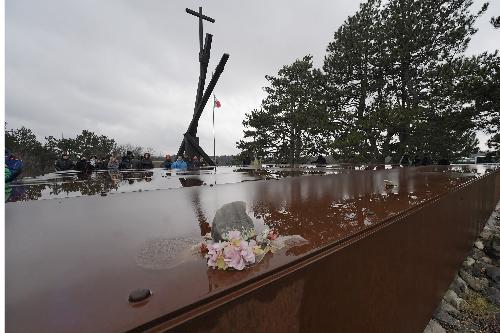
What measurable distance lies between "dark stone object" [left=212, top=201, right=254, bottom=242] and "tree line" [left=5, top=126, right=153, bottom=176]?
101 feet

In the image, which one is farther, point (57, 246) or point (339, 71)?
point (339, 71)

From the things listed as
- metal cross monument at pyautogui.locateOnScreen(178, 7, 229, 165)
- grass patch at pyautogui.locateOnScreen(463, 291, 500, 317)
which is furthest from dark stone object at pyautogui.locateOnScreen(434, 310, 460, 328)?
metal cross monument at pyautogui.locateOnScreen(178, 7, 229, 165)

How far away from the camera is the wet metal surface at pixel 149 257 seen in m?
0.88

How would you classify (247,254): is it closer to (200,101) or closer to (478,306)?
(478,306)

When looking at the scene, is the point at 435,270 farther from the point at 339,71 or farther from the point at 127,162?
the point at 339,71

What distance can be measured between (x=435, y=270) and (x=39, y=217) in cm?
359

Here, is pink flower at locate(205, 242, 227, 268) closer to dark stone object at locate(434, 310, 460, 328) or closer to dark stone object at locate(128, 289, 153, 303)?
dark stone object at locate(128, 289, 153, 303)

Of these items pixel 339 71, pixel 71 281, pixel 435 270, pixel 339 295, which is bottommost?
pixel 435 270

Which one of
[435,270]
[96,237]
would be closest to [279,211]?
[96,237]

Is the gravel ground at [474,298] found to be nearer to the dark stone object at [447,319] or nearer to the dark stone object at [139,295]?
the dark stone object at [447,319]

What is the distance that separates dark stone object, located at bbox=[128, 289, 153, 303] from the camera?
0.92m

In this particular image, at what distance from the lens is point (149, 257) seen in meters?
1.34

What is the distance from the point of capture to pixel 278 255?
1270mm

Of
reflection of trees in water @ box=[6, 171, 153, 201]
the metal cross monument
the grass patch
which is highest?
the metal cross monument
